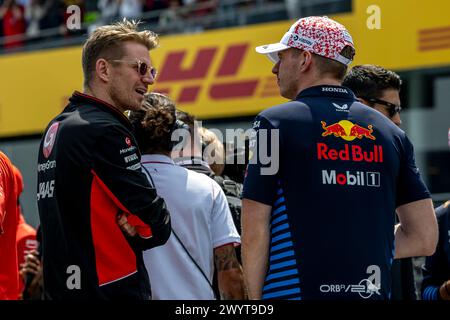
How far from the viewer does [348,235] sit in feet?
12.2

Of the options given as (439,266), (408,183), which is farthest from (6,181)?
(439,266)

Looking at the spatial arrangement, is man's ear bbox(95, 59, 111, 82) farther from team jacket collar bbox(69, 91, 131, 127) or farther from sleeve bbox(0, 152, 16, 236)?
sleeve bbox(0, 152, 16, 236)

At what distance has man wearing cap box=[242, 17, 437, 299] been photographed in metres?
3.71

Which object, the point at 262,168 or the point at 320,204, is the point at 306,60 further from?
the point at 320,204

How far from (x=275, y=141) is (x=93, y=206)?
0.70 metres

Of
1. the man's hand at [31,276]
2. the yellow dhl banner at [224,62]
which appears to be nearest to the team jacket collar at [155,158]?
the man's hand at [31,276]

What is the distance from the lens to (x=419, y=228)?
395 centimetres

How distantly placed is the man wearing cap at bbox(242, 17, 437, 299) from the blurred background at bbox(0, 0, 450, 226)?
21.9 ft

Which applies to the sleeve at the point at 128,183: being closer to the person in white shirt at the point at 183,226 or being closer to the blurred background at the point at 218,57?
the person in white shirt at the point at 183,226

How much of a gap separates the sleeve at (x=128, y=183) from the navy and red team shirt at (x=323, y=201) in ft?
1.20

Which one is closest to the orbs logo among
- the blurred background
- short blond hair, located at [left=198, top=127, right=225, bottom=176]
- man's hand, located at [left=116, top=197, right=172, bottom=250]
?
man's hand, located at [left=116, top=197, right=172, bottom=250]

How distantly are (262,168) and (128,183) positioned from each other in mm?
491

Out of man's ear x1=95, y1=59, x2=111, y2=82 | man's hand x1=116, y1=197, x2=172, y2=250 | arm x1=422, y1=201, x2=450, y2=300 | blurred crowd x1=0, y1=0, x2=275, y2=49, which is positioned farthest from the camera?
blurred crowd x1=0, y1=0, x2=275, y2=49

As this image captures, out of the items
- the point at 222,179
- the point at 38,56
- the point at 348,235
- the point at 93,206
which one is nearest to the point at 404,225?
the point at 348,235
